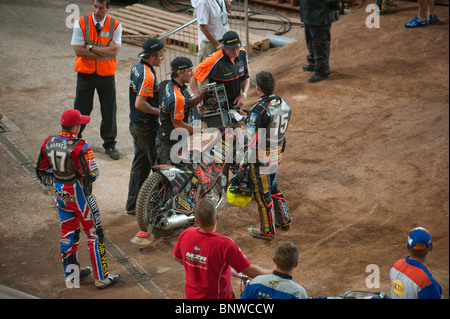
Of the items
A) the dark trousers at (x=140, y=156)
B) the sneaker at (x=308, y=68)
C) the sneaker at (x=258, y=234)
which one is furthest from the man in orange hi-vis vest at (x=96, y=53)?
the sneaker at (x=308, y=68)

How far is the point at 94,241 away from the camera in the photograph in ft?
20.5

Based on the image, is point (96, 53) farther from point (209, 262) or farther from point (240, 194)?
point (209, 262)

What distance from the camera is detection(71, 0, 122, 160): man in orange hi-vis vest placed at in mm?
9031

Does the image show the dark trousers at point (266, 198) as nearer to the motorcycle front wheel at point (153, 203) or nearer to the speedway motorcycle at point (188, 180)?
the speedway motorcycle at point (188, 180)

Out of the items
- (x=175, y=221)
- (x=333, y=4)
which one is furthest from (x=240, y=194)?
(x=333, y=4)

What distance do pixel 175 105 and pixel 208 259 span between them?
271 cm

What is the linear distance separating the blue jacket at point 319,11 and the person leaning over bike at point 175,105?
453cm

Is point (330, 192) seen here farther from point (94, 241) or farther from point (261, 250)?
point (94, 241)

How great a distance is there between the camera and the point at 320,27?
36.3 ft

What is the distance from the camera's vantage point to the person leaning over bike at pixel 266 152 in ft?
22.2

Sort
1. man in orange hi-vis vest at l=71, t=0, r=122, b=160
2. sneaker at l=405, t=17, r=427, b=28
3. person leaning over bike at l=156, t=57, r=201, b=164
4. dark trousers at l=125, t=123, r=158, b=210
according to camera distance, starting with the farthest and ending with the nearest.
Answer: sneaker at l=405, t=17, r=427, b=28 → man in orange hi-vis vest at l=71, t=0, r=122, b=160 → dark trousers at l=125, t=123, r=158, b=210 → person leaning over bike at l=156, t=57, r=201, b=164

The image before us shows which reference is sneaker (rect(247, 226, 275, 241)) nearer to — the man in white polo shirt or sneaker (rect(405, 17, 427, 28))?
Result: the man in white polo shirt

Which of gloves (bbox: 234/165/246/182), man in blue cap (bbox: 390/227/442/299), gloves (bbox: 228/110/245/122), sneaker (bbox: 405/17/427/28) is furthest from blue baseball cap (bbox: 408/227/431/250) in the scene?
sneaker (bbox: 405/17/427/28)

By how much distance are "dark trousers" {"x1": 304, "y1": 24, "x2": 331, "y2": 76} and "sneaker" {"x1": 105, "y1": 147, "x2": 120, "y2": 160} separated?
428cm
